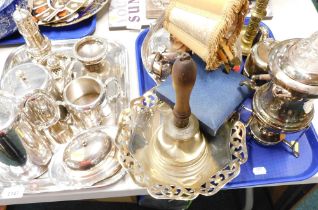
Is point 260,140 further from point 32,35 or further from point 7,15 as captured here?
point 7,15

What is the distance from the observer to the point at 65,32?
2.47ft

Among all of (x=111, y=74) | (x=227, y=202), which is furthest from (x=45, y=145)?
(x=227, y=202)

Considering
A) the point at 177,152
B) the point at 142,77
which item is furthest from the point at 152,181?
the point at 142,77

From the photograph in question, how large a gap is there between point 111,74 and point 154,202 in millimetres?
405

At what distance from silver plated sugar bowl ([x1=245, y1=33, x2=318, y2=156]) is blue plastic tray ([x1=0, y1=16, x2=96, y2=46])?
416 mm

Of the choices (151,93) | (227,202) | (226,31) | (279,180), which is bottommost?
(227,202)

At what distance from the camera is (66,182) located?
54cm

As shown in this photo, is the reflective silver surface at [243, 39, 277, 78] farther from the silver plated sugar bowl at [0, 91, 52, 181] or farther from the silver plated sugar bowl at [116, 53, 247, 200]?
the silver plated sugar bowl at [0, 91, 52, 181]

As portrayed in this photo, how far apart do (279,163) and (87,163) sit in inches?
12.9

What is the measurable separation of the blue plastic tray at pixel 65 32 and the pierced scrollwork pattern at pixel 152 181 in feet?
0.94

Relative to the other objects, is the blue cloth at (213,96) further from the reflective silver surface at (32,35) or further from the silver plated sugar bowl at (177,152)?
the reflective silver surface at (32,35)

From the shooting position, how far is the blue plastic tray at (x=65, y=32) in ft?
2.43

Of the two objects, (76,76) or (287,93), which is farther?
(76,76)

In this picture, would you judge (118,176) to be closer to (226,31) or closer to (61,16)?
Result: (226,31)
